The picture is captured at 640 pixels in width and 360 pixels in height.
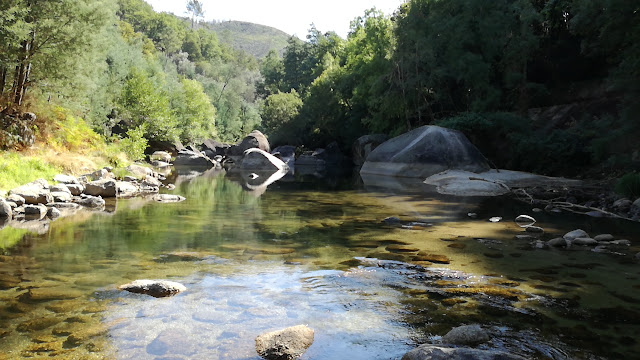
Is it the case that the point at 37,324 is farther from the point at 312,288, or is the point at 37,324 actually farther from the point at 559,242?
the point at 559,242

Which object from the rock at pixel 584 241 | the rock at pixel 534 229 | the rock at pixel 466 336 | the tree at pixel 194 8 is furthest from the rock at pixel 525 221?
the tree at pixel 194 8

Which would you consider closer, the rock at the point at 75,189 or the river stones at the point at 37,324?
the river stones at the point at 37,324

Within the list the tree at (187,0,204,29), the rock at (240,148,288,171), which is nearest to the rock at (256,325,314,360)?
the rock at (240,148,288,171)

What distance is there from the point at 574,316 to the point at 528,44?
2434 cm

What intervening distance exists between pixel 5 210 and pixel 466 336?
33.1 ft

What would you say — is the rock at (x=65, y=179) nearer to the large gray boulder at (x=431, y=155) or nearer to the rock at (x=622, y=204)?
the rock at (x=622, y=204)

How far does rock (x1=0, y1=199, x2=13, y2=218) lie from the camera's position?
10.1 m

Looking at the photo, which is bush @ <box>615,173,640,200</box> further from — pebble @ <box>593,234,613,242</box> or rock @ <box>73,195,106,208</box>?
rock @ <box>73,195,106,208</box>

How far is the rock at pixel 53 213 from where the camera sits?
1059cm

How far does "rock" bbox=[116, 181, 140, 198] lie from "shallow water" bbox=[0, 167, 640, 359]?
15.2 feet

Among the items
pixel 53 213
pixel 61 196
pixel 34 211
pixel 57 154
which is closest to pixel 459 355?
pixel 53 213

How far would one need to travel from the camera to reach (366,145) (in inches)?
1399

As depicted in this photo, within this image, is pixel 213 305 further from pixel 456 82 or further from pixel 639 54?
pixel 456 82

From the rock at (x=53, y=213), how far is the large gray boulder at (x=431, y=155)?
17.4 meters
